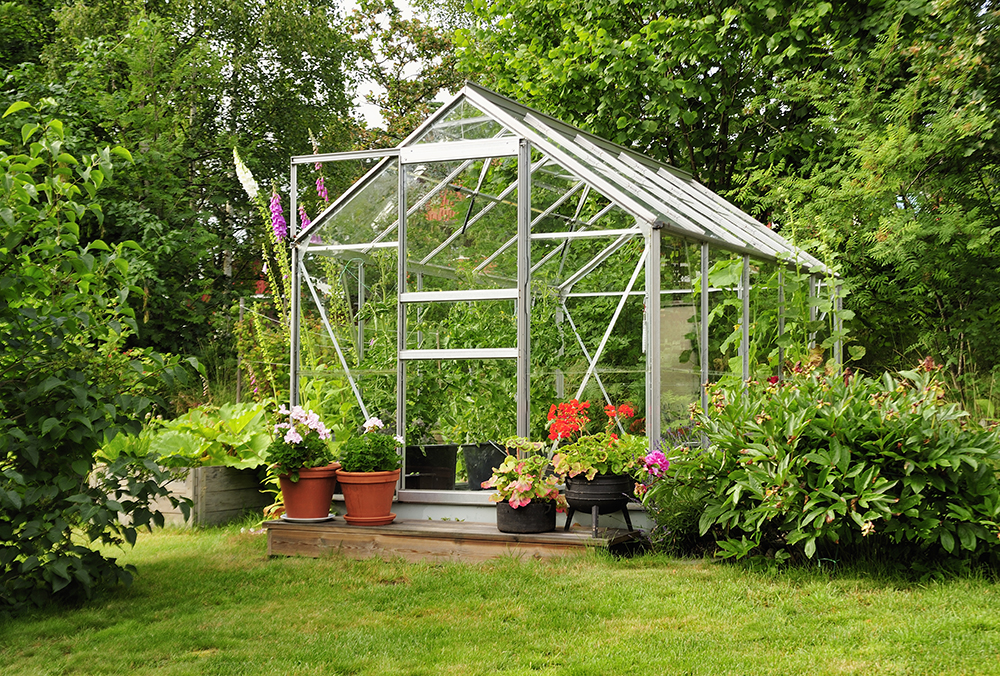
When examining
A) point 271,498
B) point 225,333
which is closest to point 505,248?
point 271,498

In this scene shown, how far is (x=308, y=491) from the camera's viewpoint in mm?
6113

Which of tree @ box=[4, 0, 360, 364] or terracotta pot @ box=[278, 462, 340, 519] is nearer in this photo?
terracotta pot @ box=[278, 462, 340, 519]

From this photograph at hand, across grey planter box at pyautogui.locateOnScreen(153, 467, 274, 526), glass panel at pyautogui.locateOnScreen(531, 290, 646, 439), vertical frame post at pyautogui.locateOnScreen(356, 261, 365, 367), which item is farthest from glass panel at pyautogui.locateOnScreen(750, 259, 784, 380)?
grey planter box at pyautogui.locateOnScreen(153, 467, 274, 526)

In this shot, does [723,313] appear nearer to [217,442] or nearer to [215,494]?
[217,442]

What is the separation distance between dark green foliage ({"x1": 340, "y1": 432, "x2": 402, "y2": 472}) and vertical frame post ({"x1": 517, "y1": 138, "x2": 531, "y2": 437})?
2.74 feet

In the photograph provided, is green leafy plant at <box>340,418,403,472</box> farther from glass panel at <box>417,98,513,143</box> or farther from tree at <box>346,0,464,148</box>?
tree at <box>346,0,464,148</box>

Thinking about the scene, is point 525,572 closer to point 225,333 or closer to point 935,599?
point 935,599

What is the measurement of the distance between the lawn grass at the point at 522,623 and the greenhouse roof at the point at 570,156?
226cm

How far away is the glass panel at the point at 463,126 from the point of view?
6.75 metres

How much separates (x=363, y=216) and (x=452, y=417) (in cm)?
166

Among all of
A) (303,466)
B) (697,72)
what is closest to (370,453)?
(303,466)

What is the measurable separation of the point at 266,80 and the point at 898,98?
10.6m

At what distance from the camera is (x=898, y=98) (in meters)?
8.97

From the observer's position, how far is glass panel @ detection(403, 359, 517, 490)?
6.45m
